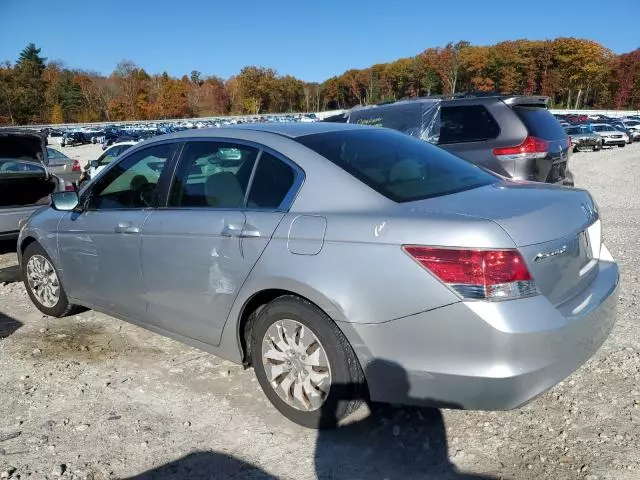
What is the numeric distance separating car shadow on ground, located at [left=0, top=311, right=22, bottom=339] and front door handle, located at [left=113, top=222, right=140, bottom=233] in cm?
171

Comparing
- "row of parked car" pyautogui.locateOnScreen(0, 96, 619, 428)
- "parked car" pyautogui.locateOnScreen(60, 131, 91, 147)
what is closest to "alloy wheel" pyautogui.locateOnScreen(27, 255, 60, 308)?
"row of parked car" pyautogui.locateOnScreen(0, 96, 619, 428)

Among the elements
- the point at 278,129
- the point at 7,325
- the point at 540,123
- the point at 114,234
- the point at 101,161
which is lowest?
the point at 7,325

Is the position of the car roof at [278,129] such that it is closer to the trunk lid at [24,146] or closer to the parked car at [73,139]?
the trunk lid at [24,146]

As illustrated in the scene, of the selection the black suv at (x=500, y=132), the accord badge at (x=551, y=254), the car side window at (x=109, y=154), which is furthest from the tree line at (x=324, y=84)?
the accord badge at (x=551, y=254)

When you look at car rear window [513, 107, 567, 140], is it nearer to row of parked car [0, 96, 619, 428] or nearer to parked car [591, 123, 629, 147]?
row of parked car [0, 96, 619, 428]

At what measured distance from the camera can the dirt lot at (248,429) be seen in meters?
2.67

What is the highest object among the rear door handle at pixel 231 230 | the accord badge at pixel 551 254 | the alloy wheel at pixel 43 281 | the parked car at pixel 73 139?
the accord badge at pixel 551 254

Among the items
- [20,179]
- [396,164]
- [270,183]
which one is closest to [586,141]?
[20,179]

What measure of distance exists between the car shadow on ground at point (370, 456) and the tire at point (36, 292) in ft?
8.31

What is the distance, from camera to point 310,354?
2848 millimetres

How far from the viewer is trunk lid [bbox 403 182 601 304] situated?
2.44 metres

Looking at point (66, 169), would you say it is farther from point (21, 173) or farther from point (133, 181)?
point (133, 181)

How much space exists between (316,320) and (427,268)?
2.16 ft

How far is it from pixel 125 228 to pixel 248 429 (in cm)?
167
